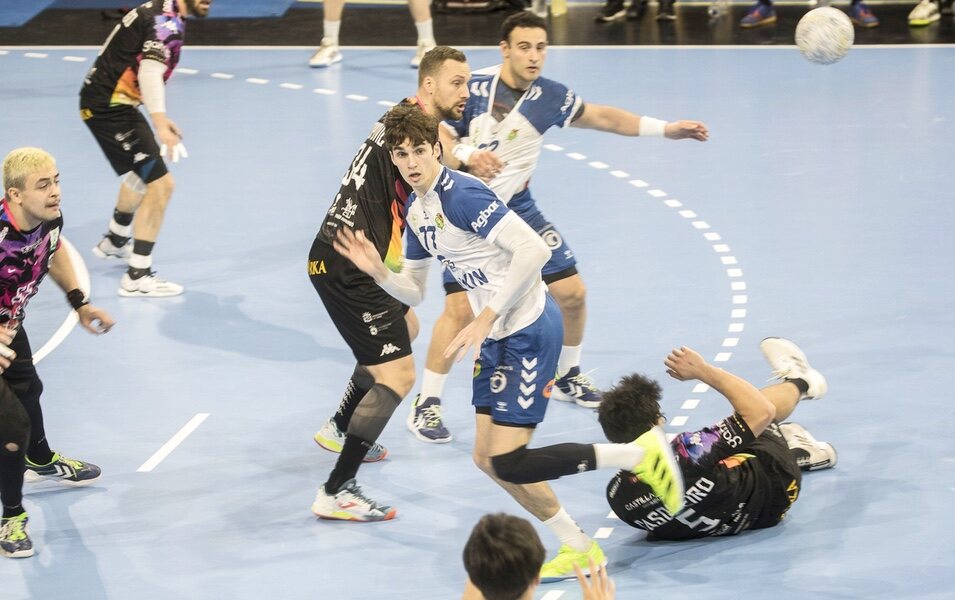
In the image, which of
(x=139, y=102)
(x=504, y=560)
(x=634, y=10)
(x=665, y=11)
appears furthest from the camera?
(x=634, y=10)

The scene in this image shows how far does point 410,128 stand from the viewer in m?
5.85

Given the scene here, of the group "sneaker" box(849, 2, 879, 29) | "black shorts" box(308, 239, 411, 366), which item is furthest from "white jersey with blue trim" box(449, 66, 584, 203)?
"sneaker" box(849, 2, 879, 29)

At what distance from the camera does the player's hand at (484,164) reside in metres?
6.64

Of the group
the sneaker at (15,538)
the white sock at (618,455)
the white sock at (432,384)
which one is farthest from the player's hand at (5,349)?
the white sock at (618,455)

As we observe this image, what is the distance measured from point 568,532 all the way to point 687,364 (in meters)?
0.94

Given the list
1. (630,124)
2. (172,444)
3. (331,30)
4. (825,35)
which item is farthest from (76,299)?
(331,30)

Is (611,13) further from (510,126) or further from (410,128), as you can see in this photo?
(410,128)

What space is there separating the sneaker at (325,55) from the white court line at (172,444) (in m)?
8.29

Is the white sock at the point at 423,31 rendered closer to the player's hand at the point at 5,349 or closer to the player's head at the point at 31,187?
the player's head at the point at 31,187

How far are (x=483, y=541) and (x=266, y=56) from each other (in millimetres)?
12735

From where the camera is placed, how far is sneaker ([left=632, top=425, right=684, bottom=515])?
5855mm

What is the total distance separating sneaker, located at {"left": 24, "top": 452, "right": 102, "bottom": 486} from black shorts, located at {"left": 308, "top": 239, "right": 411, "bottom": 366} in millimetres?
1593

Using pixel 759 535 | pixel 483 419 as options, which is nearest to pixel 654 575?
pixel 759 535

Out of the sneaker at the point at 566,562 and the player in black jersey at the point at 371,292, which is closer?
the sneaker at the point at 566,562
